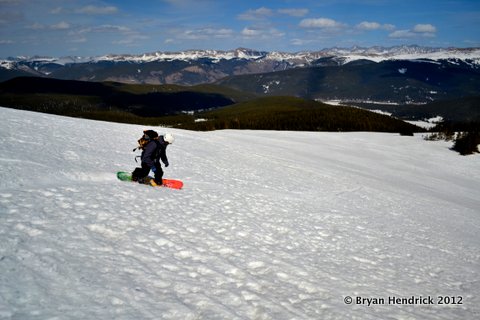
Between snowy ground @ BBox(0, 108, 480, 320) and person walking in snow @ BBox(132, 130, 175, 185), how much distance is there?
956 mm

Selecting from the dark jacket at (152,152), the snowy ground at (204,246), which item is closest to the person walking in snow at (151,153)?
the dark jacket at (152,152)

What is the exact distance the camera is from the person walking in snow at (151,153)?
14.6 meters

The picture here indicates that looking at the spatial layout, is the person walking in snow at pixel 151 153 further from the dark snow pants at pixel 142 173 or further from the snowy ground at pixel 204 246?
the snowy ground at pixel 204 246

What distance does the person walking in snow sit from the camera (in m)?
14.6

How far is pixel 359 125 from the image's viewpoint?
6762 inches

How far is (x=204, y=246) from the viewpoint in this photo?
31.4ft

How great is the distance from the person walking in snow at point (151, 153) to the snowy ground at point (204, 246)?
0.96 metres

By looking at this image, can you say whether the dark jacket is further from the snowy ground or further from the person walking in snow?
the snowy ground

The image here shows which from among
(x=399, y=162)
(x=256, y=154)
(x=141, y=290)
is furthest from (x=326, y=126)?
(x=141, y=290)

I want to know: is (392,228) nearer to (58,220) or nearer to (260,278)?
(260,278)

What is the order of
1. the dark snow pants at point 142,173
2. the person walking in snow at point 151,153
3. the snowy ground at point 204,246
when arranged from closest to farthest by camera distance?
the snowy ground at point 204,246
the person walking in snow at point 151,153
the dark snow pants at point 142,173

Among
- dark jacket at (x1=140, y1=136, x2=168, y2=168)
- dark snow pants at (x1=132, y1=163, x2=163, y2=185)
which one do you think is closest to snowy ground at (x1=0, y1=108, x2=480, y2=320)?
dark snow pants at (x1=132, y1=163, x2=163, y2=185)

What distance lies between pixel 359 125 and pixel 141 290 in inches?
6989

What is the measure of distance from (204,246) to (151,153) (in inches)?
254
